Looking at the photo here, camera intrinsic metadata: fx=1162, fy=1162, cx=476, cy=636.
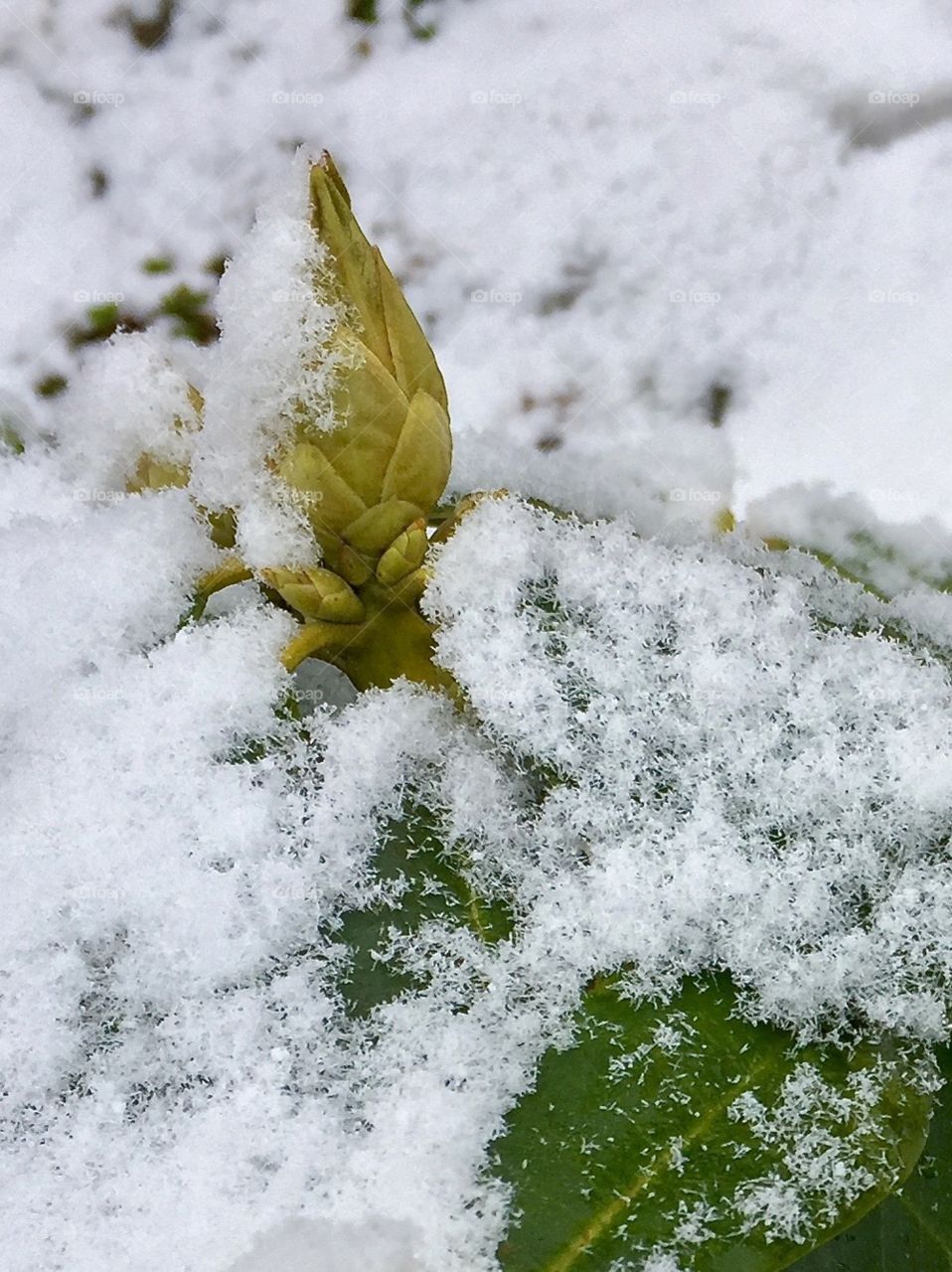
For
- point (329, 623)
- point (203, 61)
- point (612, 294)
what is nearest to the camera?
point (329, 623)

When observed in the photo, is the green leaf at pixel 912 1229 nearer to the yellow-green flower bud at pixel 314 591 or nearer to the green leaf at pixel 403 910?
the green leaf at pixel 403 910

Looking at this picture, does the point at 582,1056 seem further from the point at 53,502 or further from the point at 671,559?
the point at 53,502

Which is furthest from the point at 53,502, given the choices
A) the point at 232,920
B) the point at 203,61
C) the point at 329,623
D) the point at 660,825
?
the point at 203,61
